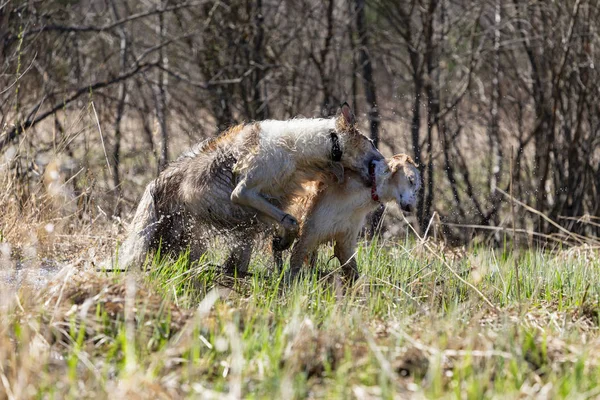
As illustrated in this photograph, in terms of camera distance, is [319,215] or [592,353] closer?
[592,353]

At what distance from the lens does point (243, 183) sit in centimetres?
603

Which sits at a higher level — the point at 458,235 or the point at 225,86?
the point at 225,86

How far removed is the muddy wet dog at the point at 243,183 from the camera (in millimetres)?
6008

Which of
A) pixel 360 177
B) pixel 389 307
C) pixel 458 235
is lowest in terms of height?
pixel 458 235

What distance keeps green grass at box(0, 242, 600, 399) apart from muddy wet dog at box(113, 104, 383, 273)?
1045 millimetres

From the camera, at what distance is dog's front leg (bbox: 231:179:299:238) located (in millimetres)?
5980

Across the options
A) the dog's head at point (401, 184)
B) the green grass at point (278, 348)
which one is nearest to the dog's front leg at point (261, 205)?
the dog's head at point (401, 184)

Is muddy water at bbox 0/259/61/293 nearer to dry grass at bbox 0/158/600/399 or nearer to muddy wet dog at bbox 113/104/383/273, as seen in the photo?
dry grass at bbox 0/158/600/399

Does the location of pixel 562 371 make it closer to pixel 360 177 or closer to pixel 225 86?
pixel 360 177

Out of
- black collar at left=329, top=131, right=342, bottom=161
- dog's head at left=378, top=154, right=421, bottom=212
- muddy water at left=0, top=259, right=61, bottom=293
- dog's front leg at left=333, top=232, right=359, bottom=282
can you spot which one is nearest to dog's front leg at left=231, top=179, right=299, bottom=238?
dog's front leg at left=333, top=232, right=359, bottom=282

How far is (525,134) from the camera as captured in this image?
12.3m

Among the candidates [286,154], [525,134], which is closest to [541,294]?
[286,154]

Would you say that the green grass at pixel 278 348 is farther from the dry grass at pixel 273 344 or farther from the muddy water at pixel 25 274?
the muddy water at pixel 25 274

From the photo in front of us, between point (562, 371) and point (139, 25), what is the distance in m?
11.2
